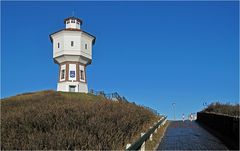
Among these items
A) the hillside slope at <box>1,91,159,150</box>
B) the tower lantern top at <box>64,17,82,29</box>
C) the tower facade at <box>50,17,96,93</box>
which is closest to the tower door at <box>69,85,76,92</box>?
the tower facade at <box>50,17,96,93</box>

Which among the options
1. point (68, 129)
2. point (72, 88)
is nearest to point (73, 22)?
point (72, 88)

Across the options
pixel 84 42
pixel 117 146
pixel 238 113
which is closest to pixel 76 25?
pixel 84 42

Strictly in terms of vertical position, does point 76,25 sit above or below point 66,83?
above

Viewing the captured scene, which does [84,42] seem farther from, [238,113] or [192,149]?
[192,149]

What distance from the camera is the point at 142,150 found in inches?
449

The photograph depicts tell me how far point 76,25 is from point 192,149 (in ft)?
164

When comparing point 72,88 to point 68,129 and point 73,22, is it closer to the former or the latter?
point 73,22

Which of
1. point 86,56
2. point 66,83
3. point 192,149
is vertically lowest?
point 192,149

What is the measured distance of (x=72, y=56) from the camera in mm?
56094

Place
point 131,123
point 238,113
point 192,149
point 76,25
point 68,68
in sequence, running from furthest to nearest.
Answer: point 76,25
point 68,68
point 238,113
point 131,123
point 192,149

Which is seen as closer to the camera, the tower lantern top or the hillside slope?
the hillside slope

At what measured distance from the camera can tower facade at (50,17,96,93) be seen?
56.0 metres

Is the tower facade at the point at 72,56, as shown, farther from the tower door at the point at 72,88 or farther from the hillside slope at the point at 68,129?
the hillside slope at the point at 68,129

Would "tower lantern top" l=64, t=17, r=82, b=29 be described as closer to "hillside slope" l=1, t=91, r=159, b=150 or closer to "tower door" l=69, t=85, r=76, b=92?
"tower door" l=69, t=85, r=76, b=92
